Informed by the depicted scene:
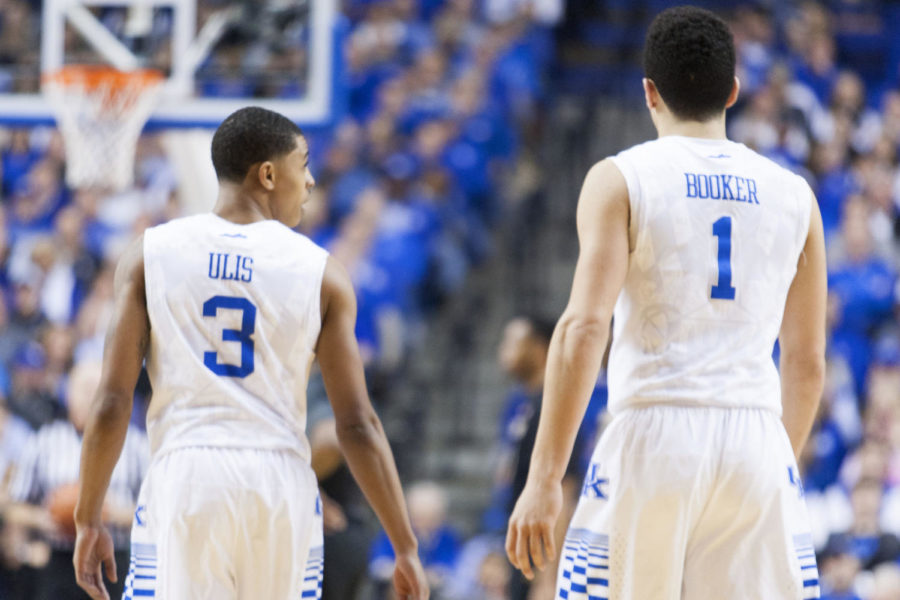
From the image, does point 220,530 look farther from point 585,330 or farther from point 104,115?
point 104,115

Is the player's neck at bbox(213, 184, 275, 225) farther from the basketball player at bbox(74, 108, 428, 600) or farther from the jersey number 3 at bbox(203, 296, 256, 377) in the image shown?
the jersey number 3 at bbox(203, 296, 256, 377)

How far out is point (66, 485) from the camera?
255 inches

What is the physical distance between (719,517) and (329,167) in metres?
9.52

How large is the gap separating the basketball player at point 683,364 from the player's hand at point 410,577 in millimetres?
617

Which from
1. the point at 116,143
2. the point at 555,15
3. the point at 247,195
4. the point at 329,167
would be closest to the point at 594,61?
the point at 555,15

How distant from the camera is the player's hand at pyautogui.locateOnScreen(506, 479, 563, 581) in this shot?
3.63 meters

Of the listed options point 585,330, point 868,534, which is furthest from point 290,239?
point 868,534

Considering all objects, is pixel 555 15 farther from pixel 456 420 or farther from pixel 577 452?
pixel 577 452

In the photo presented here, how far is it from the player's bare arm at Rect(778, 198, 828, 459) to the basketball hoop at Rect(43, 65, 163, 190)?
17.8ft

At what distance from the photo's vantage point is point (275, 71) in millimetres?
8492

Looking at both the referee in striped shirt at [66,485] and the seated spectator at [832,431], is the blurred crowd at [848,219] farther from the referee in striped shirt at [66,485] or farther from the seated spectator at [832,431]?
the referee in striped shirt at [66,485]

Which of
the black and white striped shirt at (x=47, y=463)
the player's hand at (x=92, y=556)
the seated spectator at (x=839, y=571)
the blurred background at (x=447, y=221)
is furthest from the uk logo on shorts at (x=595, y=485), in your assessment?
the seated spectator at (x=839, y=571)

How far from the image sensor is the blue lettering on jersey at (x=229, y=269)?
13.6 feet

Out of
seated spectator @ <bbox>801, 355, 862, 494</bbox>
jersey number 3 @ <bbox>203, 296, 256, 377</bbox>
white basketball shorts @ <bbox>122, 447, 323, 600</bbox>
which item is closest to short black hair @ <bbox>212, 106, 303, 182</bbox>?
jersey number 3 @ <bbox>203, 296, 256, 377</bbox>
